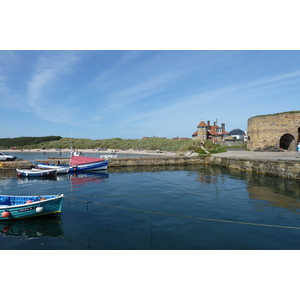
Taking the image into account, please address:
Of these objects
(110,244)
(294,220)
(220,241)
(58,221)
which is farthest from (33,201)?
(294,220)

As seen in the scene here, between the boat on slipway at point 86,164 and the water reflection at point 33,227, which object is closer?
the water reflection at point 33,227

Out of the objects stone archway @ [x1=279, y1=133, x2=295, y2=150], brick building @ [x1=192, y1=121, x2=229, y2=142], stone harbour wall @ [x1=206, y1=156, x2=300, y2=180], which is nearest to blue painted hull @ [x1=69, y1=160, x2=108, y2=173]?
stone harbour wall @ [x1=206, y1=156, x2=300, y2=180]

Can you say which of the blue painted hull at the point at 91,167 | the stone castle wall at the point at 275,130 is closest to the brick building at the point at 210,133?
the stone castle wall at the point at 275,130

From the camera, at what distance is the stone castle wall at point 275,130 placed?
30609 mm

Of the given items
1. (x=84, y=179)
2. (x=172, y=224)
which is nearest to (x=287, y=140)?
(x=84, y=179)

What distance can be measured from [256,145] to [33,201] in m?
35.1

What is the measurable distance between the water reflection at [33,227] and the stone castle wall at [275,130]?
34.0 m

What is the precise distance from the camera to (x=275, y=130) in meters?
31.7

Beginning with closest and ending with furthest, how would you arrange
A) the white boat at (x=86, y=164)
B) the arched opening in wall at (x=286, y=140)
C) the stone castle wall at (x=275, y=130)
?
the white boat at (x=86, y=164)
the stone castle wall at (x=275, y=130)
the arched opening in wall at (x=286, y=140)

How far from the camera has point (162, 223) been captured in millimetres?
9148

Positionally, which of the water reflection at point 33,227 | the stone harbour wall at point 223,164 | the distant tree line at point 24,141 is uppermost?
the distant tree line at point 24,141

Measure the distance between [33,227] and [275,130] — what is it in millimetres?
35333

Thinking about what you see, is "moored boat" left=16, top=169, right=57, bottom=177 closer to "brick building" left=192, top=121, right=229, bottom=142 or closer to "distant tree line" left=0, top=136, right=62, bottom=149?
"brick building" left=192, top=121, right=229, bottom=142

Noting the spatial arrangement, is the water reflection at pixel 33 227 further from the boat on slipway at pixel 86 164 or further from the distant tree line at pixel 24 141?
the distant tree line at pixel 24 141
